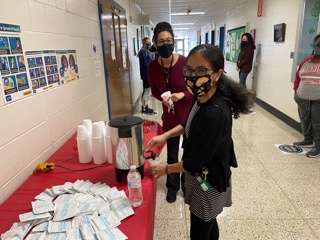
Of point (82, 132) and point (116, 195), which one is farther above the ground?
point (82, 132)

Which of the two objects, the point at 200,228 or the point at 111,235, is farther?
the point at 200,228

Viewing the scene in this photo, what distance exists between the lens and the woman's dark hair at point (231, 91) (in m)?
1.12

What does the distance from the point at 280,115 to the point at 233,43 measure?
4.34 m

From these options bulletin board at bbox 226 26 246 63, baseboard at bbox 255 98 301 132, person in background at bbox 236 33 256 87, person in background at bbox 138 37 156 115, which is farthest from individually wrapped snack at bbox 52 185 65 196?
bulletin board at bbox 226 26 246 63

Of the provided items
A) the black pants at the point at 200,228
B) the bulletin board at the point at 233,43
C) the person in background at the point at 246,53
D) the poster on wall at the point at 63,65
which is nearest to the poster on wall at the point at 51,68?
the poster on wall at the point at 63,65

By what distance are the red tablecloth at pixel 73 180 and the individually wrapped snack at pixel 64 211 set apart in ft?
0.57

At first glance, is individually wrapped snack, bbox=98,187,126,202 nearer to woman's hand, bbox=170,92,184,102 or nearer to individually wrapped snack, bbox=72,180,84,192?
individually wrapped snack, bbox=72,180,84,192

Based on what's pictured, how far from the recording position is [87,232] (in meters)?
0.91

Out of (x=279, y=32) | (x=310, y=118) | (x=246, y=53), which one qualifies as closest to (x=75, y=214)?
(x=310, y=118)

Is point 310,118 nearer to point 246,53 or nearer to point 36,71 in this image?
point 246,53

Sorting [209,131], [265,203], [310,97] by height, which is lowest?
[265,203]

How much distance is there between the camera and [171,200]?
228 cm

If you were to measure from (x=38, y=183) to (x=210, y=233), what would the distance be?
3.46 ft

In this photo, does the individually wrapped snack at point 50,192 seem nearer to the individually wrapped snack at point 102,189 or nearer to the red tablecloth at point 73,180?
the red tablecloth at point 73,180
